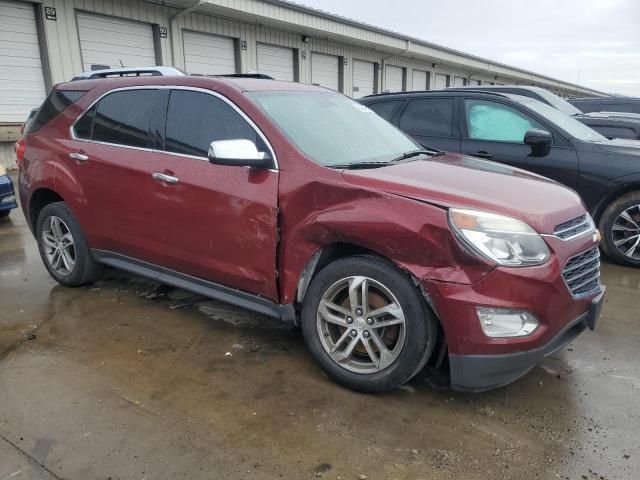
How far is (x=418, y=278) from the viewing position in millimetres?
2617

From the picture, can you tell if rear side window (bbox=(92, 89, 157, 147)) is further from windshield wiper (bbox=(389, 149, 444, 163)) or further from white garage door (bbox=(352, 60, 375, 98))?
white garage door (bbox=(352, 60, 375, 98))

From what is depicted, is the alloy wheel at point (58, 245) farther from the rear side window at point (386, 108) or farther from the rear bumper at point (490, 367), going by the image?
the rear side window at point (386, 108)

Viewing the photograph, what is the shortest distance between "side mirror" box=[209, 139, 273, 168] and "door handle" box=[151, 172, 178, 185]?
533mm

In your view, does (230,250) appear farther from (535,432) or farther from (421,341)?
(535,432)

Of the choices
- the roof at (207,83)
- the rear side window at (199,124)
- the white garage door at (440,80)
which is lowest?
the white garage door at (440,80)

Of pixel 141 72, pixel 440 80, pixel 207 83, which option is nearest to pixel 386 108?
pixel 141 72

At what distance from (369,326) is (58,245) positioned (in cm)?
315

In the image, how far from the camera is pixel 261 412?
2775mm

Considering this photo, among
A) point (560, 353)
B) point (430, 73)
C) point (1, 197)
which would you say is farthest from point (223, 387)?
point (430, 73)

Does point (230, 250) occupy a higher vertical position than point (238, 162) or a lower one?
lower

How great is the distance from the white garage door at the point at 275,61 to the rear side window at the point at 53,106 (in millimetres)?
12393

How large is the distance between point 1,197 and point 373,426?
258 inches

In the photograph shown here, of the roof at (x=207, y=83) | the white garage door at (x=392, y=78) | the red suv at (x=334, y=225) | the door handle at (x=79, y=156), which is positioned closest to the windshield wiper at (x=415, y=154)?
the red suv at (x=334, y=225)

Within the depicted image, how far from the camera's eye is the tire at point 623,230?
528cm
